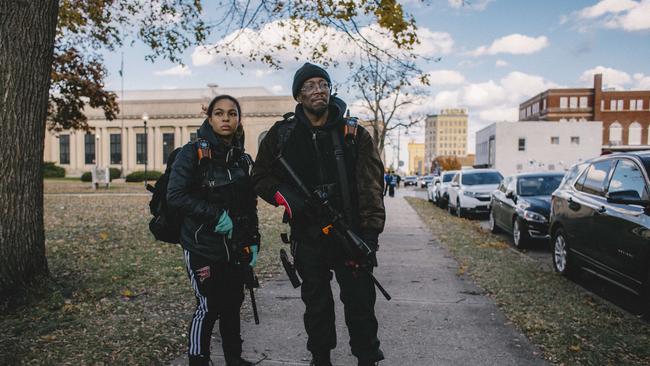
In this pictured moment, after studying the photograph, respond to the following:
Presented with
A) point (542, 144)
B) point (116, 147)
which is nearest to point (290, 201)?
point (542, 144)

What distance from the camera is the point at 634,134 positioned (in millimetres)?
81562

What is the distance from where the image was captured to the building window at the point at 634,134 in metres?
81.2

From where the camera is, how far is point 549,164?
6675cm

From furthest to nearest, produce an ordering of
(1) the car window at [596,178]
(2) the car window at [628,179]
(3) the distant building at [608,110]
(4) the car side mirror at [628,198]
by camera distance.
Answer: (3) the distant building at [608,110]
(1) the car window at [596,178]
(2) the car window at [628,179]
(4) the car side mirror at [628,198]

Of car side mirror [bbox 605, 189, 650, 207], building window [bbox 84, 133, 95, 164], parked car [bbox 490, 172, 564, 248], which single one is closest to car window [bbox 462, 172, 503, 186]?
parked car [bbox 490, 172, 564, 248]

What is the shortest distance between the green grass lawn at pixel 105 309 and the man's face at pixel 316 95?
7.08ft

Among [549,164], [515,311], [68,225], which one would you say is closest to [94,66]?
[68,225]

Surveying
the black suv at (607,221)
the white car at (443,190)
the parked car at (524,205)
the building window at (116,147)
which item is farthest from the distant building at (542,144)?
the black suv at (607,221)

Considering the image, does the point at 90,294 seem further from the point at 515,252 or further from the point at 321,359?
the point at 515,252

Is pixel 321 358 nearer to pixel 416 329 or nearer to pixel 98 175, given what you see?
pixel 416 329

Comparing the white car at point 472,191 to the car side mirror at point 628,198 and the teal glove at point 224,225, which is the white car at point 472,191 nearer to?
the car side mirror at point 628,198

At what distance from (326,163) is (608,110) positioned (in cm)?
9445

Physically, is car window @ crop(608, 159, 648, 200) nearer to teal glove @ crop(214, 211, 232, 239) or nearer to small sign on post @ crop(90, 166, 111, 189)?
teal glove @ crop(214, 211, 232, 239)

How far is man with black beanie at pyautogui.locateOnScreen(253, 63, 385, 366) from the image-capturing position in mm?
3242
